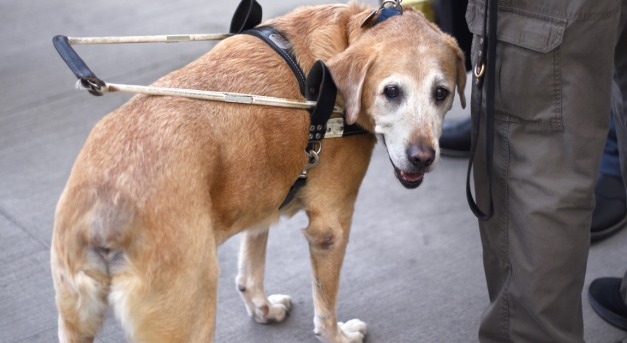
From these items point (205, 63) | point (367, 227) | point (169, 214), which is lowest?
Answer: point (367, 227)

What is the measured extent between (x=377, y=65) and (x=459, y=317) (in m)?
1.38

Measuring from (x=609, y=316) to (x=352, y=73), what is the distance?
172 cm

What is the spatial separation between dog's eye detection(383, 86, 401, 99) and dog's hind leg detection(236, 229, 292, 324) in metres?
0.96

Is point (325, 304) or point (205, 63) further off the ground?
point (205, 63)

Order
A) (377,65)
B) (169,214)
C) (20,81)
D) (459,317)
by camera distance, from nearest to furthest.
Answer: (169,214) → (377,65) → (459,317) → (20,81)

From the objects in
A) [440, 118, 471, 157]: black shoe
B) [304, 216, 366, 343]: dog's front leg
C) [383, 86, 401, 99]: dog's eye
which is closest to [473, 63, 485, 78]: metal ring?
[383, 86, 401, 99]: dog's eye

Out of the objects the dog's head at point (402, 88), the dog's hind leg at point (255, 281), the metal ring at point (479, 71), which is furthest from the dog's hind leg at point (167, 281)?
the metal ring at point (479, 71)

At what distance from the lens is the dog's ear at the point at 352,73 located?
294 cm

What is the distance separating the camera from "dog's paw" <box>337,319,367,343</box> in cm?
349

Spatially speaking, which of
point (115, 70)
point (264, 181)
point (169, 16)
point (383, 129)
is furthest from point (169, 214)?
point (169, 16)

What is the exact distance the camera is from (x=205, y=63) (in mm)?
2949

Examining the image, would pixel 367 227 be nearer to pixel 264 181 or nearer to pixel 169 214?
pixel 264 181

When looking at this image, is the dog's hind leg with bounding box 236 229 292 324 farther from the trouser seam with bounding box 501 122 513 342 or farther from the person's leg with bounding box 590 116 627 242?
the person's leg with bounding box 590 116 627 242

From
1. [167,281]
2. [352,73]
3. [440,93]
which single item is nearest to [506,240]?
[440,93]
